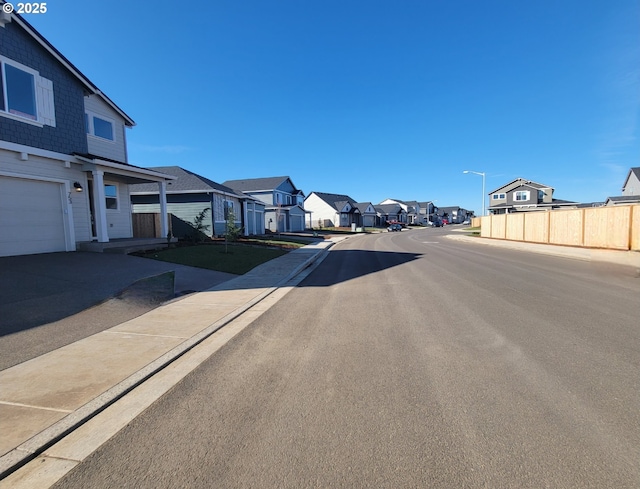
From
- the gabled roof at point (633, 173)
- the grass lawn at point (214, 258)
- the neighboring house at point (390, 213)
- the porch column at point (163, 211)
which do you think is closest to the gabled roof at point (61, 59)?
the porch column at point (163, 211)

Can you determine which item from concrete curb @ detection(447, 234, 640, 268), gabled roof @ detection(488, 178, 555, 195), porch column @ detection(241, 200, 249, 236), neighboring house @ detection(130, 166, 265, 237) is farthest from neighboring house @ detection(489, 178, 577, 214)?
neighboring house @ detection(130, 166, 265, 237)

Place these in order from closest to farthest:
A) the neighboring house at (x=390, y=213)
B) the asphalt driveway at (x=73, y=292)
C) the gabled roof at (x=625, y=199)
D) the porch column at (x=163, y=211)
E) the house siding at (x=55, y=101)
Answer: the asphalt driveway at (x=73, y=292), the house siding at (x=55, y=101), the porch column at (x=163, y=211), the gabled roof at (x=625, y=199), the neighboring house at (x=390, y=213)

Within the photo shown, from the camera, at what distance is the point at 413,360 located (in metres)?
4.42

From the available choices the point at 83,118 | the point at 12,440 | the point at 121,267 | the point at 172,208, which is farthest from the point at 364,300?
the point at 172,208

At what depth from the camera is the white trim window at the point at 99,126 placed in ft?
48.4

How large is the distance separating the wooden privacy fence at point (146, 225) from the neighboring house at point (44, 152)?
3.56m

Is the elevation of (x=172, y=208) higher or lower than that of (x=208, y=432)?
higher

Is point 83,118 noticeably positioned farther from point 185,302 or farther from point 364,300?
point 364,300

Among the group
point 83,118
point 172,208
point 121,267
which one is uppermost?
point 83,118

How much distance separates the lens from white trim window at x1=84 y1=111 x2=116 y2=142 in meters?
14.8

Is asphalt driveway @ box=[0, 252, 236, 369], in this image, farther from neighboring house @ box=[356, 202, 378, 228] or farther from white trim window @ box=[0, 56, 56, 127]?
neighboring house @ box=[356, 202, 378, 228]

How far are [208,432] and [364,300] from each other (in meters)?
5.41

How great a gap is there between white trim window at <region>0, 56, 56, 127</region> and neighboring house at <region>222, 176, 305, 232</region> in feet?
94.3

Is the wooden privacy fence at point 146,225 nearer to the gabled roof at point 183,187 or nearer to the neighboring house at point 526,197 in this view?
the gabled roof at point 183,187
